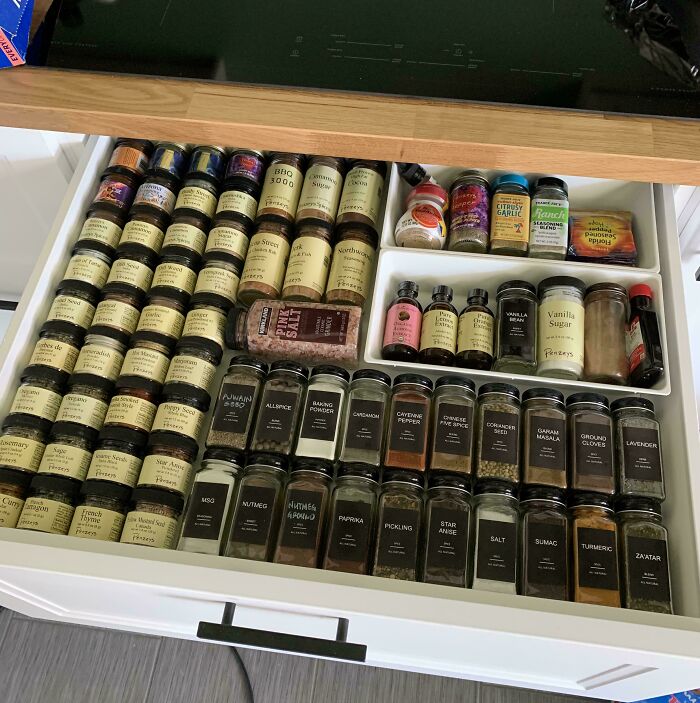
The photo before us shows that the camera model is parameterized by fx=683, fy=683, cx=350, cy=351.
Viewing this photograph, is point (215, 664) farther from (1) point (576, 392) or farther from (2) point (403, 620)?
(1) point (576, 392)

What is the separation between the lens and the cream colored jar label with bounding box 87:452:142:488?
0.96m

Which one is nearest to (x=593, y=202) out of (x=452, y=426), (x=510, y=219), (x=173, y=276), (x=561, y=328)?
(x=510, y=219)

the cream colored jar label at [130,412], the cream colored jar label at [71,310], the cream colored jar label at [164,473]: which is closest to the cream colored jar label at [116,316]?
the cream colored jar label at [71,310]

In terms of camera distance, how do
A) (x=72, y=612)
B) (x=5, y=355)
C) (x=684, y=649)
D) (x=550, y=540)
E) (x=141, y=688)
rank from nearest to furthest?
1. (x=684, y=649)
2. (x=550, y=540)
3. (x=5, y=355)
4. (x=72, y=612)
5. (x=141, y=688)

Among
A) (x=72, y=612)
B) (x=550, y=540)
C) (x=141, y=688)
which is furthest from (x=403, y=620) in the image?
(x=141, y=688)

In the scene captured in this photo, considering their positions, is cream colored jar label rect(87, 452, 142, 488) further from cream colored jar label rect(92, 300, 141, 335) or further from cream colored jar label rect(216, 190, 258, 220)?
cream colored jar label rect(216, 190, 258, 220)

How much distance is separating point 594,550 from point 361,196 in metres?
0.64

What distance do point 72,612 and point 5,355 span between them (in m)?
0.53

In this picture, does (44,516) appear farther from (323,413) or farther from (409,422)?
(409,422)

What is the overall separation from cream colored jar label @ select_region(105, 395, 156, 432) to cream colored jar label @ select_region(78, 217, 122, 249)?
0.27m

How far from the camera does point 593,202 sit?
3.84 feet

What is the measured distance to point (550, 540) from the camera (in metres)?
0.88

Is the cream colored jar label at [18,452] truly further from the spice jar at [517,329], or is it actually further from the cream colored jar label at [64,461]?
the spice jar at [517,329]

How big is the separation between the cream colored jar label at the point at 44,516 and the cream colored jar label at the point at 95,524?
2 cm
